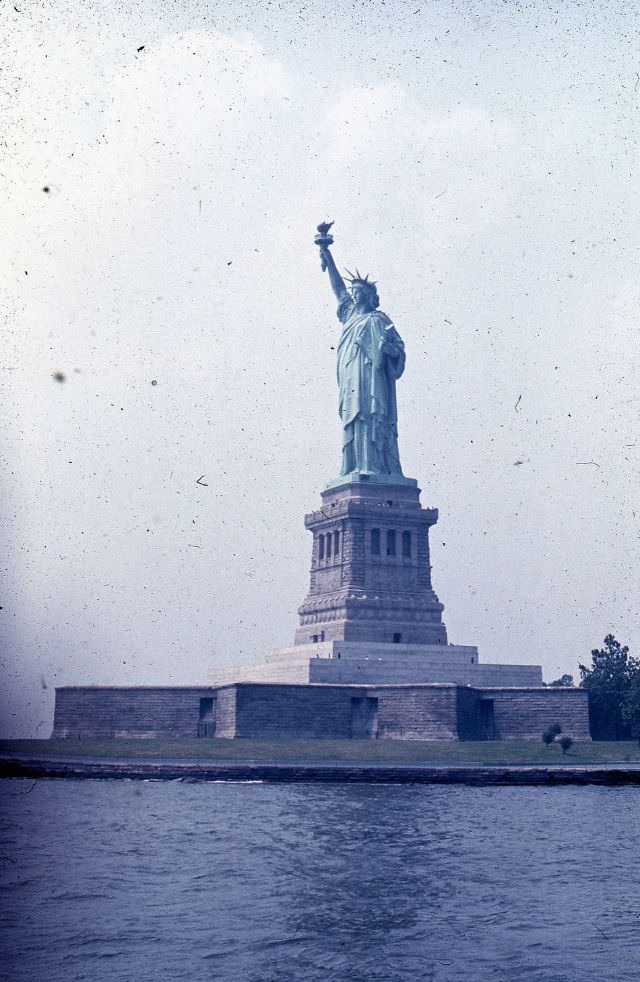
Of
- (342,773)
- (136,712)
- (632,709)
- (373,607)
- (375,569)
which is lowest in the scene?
(342,773)

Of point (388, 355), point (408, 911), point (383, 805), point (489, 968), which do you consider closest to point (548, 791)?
point (383, 805)

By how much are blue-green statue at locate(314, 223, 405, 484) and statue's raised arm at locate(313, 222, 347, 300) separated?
135 centimetres

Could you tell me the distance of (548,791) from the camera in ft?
127

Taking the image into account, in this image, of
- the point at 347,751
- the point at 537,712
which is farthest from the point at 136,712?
the point at 537,712

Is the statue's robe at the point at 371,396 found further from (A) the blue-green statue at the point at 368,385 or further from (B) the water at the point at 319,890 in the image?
(B) the water at the point at 319,890

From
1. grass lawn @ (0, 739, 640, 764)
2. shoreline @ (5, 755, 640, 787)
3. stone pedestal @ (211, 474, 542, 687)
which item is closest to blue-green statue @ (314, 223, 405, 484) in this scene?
stone pedestal @ (211, 474, 542, 687)

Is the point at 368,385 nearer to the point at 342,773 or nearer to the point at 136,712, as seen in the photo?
the point at 136,712

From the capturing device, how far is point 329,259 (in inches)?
2729

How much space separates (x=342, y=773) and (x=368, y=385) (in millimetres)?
31075

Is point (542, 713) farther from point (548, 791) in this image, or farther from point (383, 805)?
point (383, 805)

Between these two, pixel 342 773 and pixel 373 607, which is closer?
pixel 342 773

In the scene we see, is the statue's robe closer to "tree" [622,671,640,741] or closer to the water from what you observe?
"tree" [622,671,640,741]

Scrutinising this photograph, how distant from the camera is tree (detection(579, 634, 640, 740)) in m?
57.2

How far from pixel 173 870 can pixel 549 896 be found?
7.26 metres
